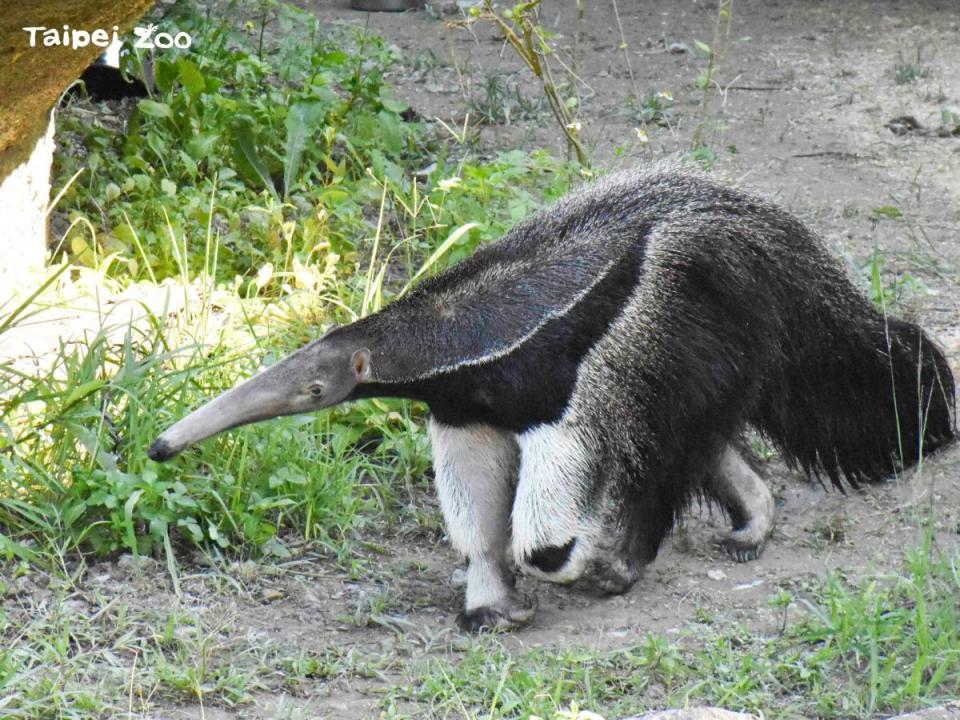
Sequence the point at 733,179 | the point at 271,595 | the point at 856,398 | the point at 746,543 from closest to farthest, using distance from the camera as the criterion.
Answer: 1. the point at 271,595
2. the point at 746,543
3. the point at 856,398
4. the point at 733,179

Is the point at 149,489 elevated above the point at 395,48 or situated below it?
below

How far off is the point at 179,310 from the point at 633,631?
2.49 meters

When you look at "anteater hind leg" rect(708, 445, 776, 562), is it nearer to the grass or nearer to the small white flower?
the grass

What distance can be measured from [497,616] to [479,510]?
0.37m

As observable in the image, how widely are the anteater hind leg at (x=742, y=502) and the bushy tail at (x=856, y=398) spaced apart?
0.67ft

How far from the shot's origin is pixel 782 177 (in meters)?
8.06

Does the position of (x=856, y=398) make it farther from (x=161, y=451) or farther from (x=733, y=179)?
(x=161, y=451)

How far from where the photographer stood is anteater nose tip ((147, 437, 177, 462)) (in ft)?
13.6

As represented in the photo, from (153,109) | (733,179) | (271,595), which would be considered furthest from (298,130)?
(271,595)

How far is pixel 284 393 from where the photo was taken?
431 cm

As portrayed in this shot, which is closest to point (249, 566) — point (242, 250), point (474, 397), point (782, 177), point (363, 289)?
point (474, 397)

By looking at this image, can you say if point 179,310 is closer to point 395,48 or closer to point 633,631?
point 633,631

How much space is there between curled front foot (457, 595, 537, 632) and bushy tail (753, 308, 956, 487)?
3.85 feet

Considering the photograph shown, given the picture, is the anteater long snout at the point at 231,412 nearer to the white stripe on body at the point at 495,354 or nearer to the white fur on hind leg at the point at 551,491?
the white stripe on body at the point at 495,354
